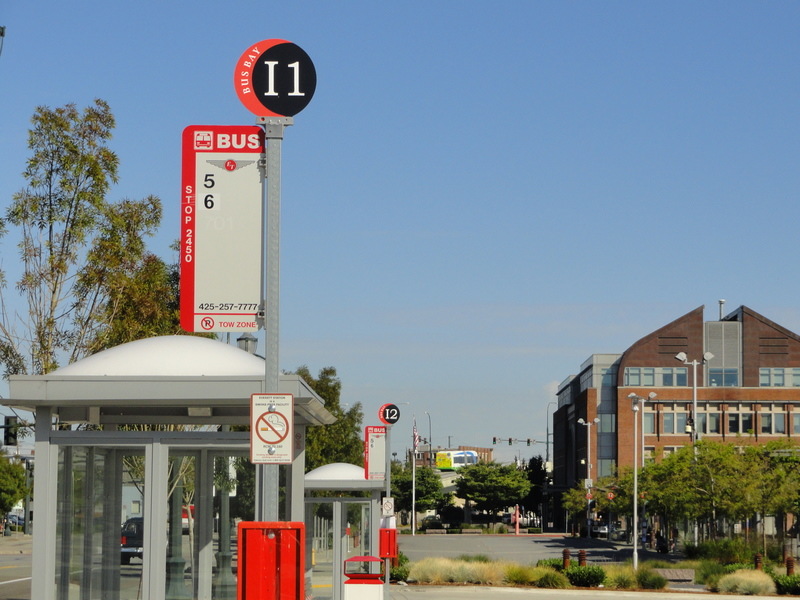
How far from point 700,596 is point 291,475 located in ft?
82.0

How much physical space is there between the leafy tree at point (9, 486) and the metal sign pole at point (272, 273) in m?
82.9

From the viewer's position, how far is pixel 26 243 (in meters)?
22.2

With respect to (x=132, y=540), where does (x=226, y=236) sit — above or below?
above

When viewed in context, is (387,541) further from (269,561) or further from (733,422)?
(733,422)

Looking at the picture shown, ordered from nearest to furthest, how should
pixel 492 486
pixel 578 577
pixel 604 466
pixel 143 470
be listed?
pixel 143 470 → pixel 578 577 → pixel 604 466 → pixel 492 486

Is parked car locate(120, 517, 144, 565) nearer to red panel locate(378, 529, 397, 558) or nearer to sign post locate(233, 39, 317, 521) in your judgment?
sign post locate(233, 39, 317, 521)

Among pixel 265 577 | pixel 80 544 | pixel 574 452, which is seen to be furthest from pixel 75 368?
pixel 574 452

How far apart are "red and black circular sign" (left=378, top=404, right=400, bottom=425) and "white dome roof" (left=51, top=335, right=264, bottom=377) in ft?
30.9

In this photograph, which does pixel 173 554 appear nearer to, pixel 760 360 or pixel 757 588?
pixel 757 588

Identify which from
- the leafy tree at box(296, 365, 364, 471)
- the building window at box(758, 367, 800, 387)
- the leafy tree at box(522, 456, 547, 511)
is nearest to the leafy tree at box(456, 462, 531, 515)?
the leafy tree at box(522, 456, 547, 511)

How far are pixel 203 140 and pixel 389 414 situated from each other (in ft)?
42.6

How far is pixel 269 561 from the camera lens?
8969 millimetres

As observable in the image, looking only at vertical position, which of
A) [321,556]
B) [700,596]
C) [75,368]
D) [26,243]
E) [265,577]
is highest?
[26,243]

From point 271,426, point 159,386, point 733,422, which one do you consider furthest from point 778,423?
point 271,426
